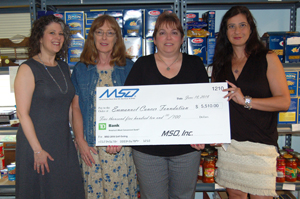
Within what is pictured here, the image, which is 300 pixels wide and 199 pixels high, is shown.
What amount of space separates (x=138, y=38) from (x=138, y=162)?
3.67 feet

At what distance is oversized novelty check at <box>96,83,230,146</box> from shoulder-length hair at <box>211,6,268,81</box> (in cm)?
30

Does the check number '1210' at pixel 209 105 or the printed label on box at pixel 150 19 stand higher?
the printed label on box at pixel 150 19

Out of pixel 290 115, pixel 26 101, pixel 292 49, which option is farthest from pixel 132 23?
pixel 290 115

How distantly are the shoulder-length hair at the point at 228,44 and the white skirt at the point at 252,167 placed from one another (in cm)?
57

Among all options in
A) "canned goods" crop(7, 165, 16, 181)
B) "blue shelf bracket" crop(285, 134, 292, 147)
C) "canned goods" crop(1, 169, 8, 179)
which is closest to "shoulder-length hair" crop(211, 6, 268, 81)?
"blue shelf bracket" crop(285, 134, 292, 147)

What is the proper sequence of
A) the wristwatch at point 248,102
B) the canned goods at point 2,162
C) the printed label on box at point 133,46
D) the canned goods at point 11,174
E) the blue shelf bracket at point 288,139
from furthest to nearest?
the blue shelf bracket at point 288,139 → the canned goods at point 2,162 → the canned goods at point 11,174 → the printed label on box at point 133,46 → the wristwatch at point 248,102

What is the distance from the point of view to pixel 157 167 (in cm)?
153

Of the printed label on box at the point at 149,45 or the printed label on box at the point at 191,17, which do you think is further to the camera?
the printed label on box at the point at 191,17

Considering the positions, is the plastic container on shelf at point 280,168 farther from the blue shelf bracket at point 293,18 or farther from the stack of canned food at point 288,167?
the blue shelf bracket at point 293,18

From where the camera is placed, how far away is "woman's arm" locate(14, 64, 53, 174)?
149 centimetres

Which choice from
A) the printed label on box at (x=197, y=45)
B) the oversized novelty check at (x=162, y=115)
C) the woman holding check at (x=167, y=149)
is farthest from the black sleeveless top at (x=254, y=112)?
the printed label on box at (x=197, y=45)

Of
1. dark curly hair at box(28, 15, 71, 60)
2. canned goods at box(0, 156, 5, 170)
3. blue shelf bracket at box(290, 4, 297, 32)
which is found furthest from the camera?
Answer: blue shelf bracket at box(290, 4, 297, 32)

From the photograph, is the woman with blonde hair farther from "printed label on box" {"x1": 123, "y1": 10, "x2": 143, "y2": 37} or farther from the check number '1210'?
the check number '1210'

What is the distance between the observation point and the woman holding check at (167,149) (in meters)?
1.53
